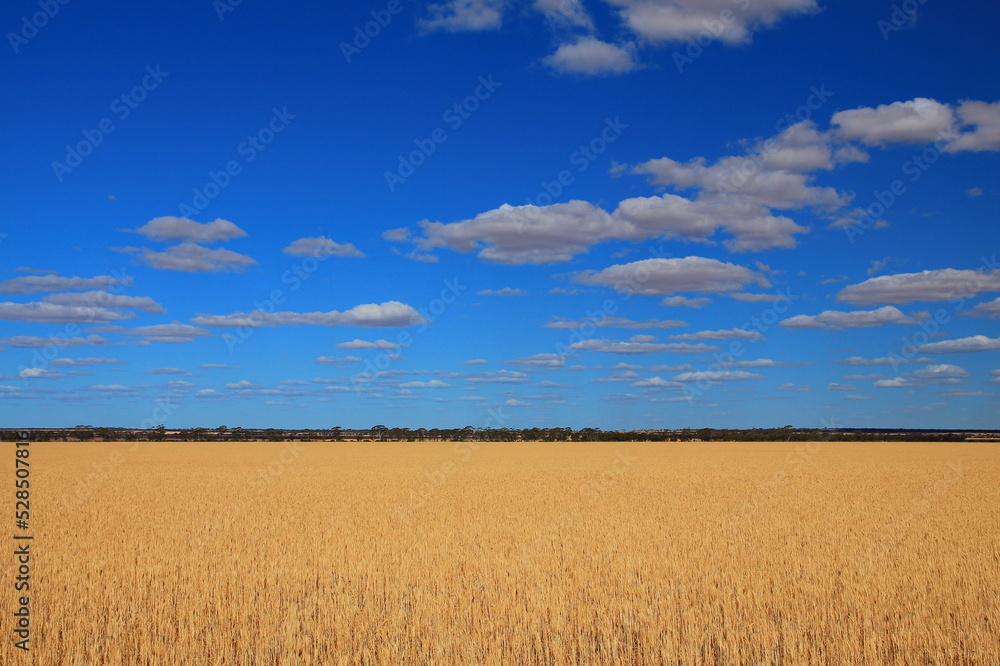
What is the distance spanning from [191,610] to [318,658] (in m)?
2.42

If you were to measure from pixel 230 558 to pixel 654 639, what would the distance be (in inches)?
308

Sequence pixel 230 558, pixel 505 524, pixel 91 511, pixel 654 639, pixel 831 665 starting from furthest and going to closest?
pixel 91 511
pixel 505 524
pixel 230 558
pixel 654 639
pixel 831 665

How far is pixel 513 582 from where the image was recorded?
1045 cm

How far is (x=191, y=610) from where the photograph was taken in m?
8.86

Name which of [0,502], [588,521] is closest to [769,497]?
[588,521]

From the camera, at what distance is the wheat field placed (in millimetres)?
7660

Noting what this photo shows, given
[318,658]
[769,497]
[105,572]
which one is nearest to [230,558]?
[105,572]

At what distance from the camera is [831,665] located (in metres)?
7.18

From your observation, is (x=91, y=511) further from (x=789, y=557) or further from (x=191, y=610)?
(x=789, y=557)

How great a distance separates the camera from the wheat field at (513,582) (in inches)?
302

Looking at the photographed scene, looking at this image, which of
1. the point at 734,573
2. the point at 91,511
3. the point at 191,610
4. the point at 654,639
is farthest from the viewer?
the point at 91,511

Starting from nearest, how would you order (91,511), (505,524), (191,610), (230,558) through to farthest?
1. (191,610)
2. (230,558)
3. (505,524)
4. (91,511)

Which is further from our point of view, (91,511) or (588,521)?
(91,511)

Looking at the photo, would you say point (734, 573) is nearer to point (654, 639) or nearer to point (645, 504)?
point (654, 639)
